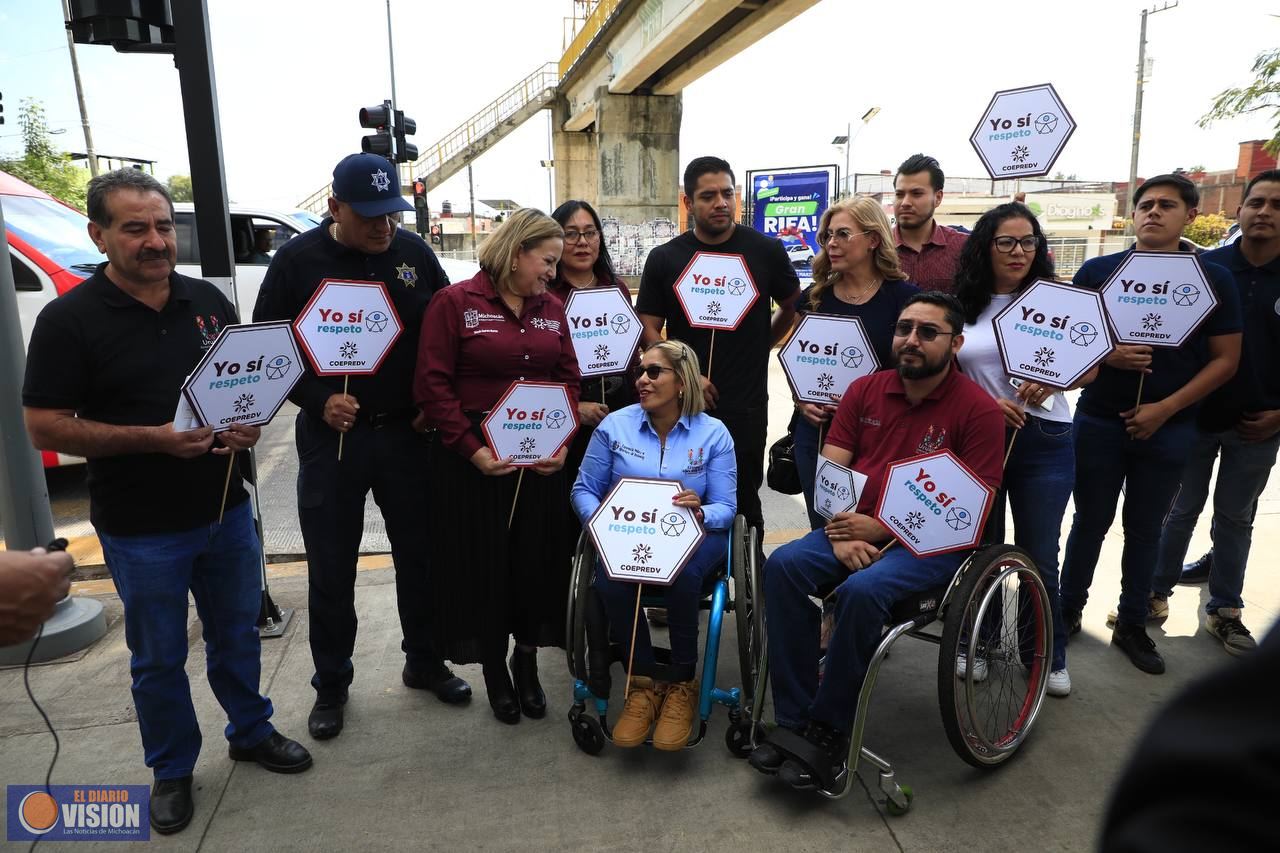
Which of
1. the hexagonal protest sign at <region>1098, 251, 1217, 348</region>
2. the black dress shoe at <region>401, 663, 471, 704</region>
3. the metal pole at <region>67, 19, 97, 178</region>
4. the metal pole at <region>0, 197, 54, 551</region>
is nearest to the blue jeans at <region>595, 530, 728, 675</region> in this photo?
the black dress shoe at <region>401, 663, 471, 704</region>

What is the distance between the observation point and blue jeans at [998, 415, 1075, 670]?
3.06 m

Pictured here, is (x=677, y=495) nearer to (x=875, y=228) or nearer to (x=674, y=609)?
(x=674, y=609)

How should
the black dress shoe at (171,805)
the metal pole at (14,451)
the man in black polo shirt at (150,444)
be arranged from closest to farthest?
the man in black polo shirt at (150,444)
the black dress shoe at (171,805)
the metal pole at (14,451)

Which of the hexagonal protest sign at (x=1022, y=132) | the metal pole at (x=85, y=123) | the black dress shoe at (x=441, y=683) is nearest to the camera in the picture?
the black dress shoe at (x=441, y=683)

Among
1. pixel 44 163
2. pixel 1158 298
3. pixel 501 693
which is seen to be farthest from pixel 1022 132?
pixel 44 163

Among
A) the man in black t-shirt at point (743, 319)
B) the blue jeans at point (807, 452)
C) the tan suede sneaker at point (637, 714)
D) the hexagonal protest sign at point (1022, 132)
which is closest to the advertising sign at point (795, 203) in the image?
the hexagonal protest sign at point (1022, 132)

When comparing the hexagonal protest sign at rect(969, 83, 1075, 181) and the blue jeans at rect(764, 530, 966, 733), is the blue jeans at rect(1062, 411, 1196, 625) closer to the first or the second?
the blue jeans at rect(764, 530, 966, 733)

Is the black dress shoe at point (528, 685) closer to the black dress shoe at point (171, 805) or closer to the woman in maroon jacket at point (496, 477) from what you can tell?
the woman in maroon jacket at point (496, 477)

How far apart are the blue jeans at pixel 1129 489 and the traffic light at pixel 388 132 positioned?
24.0 feet

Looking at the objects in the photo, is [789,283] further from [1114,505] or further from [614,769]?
[614,769]

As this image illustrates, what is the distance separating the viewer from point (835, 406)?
3.36 meters

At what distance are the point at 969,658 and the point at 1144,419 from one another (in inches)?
53.8

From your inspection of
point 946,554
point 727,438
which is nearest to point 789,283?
point 727,438

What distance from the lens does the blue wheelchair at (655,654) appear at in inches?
107
